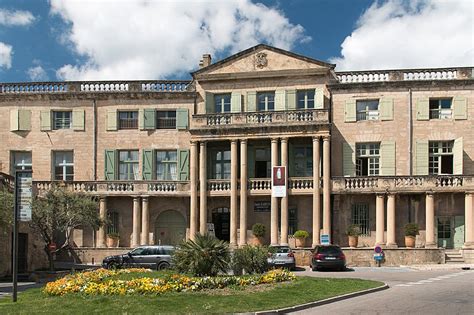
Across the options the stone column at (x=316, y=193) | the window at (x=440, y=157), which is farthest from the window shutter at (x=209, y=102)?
the window at (x=440, y=157)

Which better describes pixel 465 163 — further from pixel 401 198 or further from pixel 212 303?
pixel 212 303

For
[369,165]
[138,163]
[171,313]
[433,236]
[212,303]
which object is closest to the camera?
[171,313]

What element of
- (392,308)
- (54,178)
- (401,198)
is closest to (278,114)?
(401,198)

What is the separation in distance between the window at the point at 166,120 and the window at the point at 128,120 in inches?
64.5

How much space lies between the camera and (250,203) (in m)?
40.9

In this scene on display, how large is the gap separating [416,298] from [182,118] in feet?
85.8

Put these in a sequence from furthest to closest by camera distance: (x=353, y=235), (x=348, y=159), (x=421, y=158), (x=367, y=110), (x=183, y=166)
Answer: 1. (x=183, y=166)
2. (x=367, y=110)
3. (x=348, y=159)
4. (x=421, y=158)
5. (x=353, y=235)

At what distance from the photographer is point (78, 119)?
43.0m

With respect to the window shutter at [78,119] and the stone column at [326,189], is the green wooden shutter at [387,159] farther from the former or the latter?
the window shutter at [78,119]

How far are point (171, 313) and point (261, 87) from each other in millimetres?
27679

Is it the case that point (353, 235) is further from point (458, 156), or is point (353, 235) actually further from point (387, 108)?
point (387, 108)

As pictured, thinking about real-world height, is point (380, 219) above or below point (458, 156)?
below

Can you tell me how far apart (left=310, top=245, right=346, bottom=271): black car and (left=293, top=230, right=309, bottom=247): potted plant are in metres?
5.91

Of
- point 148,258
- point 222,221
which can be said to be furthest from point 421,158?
point 148,258
